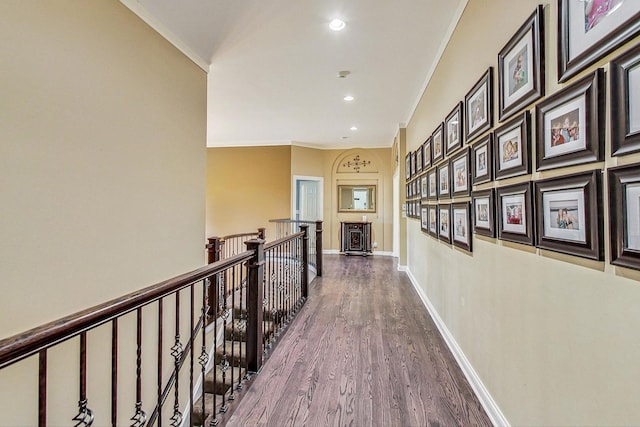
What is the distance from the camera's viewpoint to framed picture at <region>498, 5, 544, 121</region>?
1.27 metres

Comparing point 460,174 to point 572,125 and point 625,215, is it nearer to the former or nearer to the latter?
point 572,125

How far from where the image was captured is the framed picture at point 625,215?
2.76 feet

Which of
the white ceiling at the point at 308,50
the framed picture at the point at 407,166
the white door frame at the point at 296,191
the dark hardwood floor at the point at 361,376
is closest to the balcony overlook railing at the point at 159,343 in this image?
the dark hardwood floor at the point at 361,376

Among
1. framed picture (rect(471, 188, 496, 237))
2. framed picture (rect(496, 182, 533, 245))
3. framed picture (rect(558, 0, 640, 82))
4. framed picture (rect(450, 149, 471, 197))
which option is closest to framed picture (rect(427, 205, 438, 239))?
framed picture (rect(450, 149, 471, 197))

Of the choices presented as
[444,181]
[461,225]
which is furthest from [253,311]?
[444,181]

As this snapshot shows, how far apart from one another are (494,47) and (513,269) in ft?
4.28

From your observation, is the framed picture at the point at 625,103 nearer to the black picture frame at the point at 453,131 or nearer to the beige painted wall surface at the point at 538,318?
the beige painted wall surface at the point at 538,318

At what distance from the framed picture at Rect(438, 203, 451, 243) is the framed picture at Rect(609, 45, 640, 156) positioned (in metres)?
1.76

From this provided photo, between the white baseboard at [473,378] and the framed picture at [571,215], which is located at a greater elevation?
the framed picture at [571,215]

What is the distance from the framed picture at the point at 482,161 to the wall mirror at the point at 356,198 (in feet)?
19.7

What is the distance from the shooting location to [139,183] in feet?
7.99

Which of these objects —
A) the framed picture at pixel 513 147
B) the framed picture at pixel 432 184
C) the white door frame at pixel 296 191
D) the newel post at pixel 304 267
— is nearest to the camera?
the framed picture at pixel 513 147

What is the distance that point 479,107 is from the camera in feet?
6.38

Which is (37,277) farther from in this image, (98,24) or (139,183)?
(98,24)
